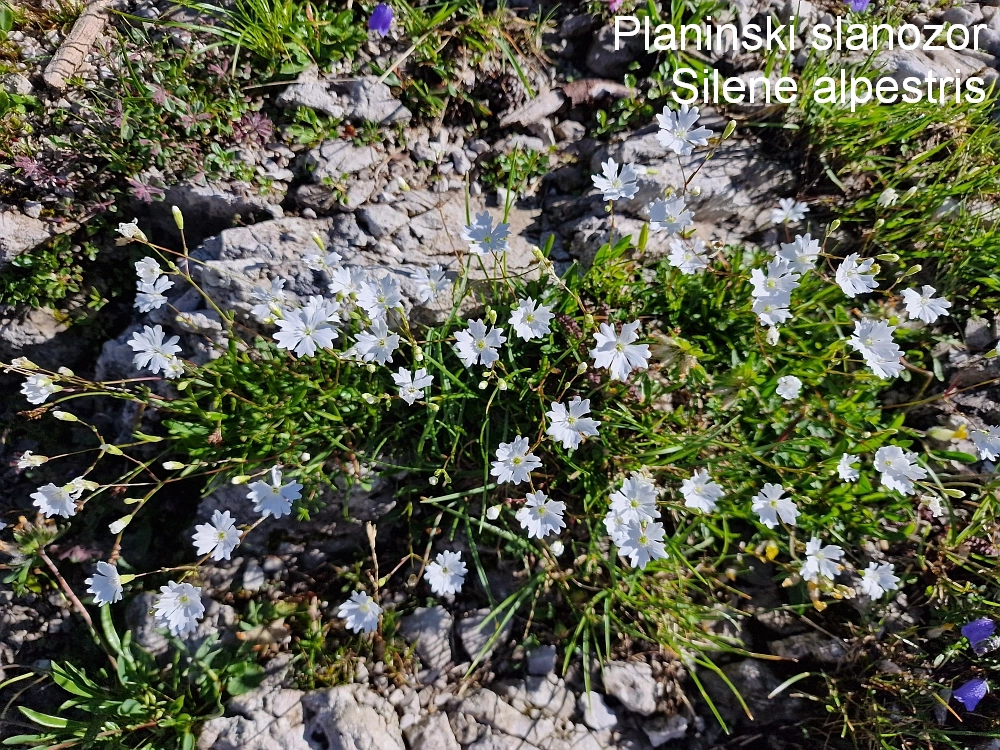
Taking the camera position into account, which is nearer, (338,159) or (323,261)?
(323,261)

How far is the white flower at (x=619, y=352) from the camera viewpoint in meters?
3.00

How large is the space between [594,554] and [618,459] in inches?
21.3

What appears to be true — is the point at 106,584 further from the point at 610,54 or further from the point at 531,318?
the point at 610,54

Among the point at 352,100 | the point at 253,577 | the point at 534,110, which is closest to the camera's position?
the point at 253,577

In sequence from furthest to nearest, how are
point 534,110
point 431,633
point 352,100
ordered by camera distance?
point 534,110, point 352,100, point 431,633

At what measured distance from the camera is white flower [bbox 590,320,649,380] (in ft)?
9.84

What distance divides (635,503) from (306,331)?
1.84 meters

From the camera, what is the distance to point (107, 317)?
155 inches

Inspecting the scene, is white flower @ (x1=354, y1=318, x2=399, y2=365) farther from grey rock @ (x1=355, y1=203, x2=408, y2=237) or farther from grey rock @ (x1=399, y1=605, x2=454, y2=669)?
grey rock @ (x1=399, y1=605, x2=454, y2=669)

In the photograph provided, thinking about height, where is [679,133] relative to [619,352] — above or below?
above

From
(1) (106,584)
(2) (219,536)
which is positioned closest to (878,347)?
(2) (219,536)

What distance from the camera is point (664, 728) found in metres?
3.36

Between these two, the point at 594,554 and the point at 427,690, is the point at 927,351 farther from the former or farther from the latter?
the point at 427,690

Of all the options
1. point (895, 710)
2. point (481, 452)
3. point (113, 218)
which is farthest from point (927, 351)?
point (113, 218)
